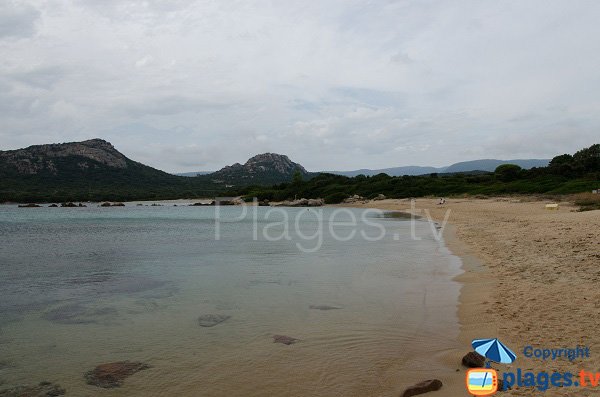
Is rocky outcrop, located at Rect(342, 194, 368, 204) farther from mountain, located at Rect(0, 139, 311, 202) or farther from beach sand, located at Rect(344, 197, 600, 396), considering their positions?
beach sand, located at Rect(344, 197, 600, 396)

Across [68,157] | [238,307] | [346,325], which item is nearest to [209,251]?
[238,307]

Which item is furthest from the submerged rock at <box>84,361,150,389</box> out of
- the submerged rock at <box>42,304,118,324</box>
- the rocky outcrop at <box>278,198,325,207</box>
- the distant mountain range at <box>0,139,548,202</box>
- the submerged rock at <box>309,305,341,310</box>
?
the distant mountain range at <box>0,139,548,202</box>

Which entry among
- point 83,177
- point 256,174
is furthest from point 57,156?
point 256,174

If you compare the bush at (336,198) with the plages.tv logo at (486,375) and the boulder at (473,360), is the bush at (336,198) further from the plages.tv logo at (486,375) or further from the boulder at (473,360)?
the plages.tv logo at (486,375)

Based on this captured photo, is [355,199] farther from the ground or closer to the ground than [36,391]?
farther from the ground

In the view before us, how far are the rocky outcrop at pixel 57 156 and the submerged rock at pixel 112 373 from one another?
128 m

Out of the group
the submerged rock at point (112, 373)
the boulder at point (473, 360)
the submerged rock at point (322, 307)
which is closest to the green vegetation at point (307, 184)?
the submerged rock at point (322, 307)

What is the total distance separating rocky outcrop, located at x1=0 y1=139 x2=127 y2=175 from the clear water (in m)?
118

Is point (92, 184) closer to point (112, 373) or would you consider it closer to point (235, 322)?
point (235, 322)

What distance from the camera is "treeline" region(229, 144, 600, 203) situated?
4915cm

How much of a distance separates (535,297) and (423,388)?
16.6 feet

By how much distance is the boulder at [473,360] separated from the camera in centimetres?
583

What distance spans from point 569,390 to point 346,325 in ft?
13.5

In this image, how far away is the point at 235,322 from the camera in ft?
28.2
